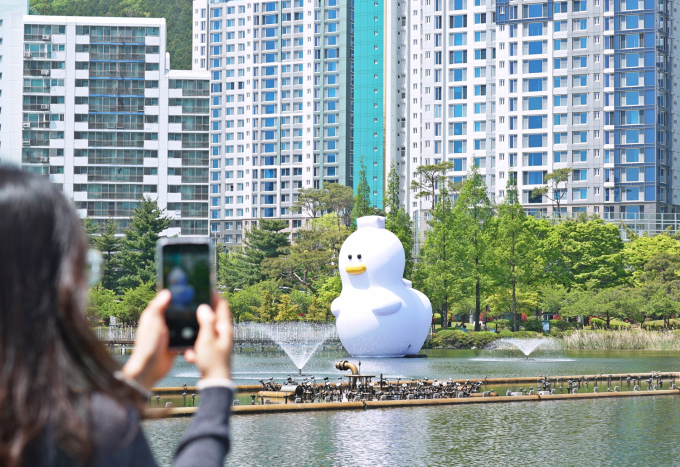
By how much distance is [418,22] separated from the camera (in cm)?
9825

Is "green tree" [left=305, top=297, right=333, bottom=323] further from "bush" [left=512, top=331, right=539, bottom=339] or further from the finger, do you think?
the finger

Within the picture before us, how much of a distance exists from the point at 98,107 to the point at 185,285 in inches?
3763

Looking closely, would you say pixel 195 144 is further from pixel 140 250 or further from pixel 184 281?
pixel 184 281

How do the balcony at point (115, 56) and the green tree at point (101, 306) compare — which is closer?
the green tree at point (101, 306)

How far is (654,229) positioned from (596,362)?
170 ft

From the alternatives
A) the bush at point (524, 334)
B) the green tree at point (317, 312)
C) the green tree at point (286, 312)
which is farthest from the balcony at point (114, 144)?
the bush at point (524, 334)

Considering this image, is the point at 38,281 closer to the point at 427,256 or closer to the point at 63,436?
the point at 63,436

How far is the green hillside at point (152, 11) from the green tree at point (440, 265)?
220ft

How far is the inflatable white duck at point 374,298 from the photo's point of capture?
109 ft

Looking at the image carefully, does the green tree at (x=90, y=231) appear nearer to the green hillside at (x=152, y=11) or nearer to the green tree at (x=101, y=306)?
the green tree at (x=101, y=306)

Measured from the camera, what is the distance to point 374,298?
1297 inches

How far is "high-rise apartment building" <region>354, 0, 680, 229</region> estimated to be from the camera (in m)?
86.1

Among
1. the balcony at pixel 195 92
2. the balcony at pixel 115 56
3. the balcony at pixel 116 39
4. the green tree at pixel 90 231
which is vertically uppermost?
the balcony at pixel 116 39

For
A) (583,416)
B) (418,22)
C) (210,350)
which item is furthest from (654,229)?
(210,350)
